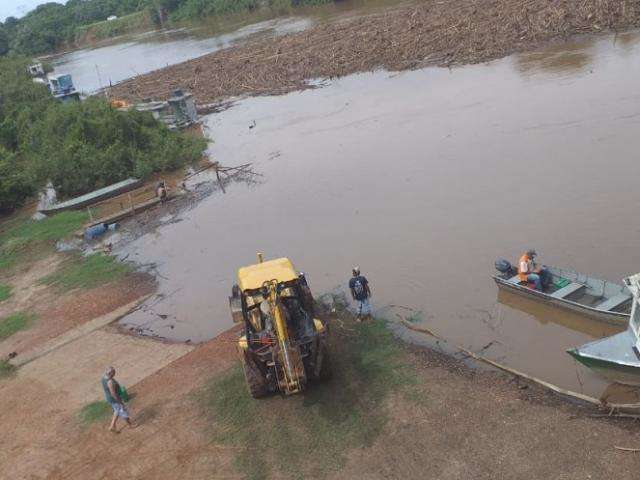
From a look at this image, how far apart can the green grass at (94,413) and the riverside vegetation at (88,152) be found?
17.2 m

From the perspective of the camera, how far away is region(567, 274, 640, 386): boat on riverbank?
10234 millimetres

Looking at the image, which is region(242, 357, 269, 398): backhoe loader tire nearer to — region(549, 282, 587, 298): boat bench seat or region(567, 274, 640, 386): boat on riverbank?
region(567, 274, 640, 386): boat on riverbank

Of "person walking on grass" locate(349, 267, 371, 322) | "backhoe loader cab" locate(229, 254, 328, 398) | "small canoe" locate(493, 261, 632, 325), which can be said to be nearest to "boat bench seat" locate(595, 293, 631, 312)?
"small canoe" locate(493, 261, 632, 325)

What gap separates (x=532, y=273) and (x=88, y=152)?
22136mm

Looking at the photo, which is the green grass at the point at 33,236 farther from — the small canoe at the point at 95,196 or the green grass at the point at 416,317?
the green grass at the point at 416,317

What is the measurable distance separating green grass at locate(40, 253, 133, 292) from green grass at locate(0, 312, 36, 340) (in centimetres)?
153

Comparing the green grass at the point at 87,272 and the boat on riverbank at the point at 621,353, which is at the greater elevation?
the green grass at the point at 87,272

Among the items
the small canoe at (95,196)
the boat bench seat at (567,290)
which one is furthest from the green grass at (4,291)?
the boat bench seat at (567,290)

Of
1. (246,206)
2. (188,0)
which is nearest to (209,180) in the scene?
(246,206)

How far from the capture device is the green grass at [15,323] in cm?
1691

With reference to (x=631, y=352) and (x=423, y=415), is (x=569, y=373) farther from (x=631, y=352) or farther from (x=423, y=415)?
(x=423, y=415)

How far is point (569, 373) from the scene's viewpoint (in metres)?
11.5

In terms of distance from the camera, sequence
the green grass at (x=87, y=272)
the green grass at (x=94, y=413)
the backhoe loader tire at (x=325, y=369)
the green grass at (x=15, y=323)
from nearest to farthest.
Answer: the backhoe loader tire at (x=325, y=369)
the green grass at (x=94, y=413)
the green grass at (x=15, y=323)
the green grass at (x=87, y=272)

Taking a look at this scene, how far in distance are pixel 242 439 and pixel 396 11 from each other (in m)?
49.8
